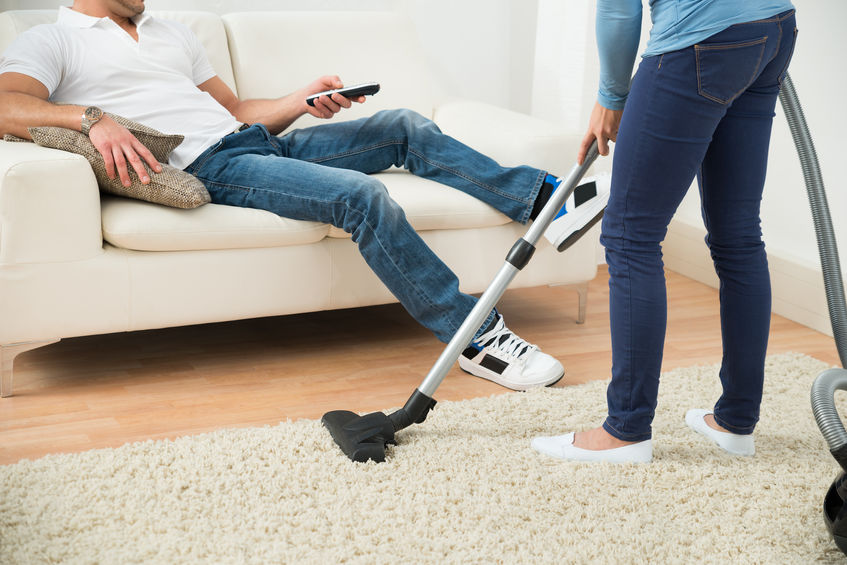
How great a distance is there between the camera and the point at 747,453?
167 centimetres

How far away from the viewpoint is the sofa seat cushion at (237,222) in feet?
6.25

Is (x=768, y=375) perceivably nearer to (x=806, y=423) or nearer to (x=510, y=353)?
(x=806, y=423)

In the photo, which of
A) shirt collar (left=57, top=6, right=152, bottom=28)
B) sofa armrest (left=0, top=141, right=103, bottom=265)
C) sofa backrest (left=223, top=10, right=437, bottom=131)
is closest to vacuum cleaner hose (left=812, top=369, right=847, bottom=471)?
sofa armrest (left=0, top=141, right=103, bottom=265)

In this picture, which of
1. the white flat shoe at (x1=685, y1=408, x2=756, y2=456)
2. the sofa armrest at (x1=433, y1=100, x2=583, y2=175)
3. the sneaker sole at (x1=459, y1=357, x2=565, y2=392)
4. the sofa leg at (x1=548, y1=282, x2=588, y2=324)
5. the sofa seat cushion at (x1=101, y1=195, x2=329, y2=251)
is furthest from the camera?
the sofa leg at (x1=548, y1=282, x2=588, y2=324)

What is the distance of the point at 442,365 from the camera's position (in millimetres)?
1644

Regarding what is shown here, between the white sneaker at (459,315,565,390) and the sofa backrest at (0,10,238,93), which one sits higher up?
the sofa backrest at (0,10,238,93)

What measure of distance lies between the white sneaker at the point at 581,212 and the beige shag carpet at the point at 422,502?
433mm

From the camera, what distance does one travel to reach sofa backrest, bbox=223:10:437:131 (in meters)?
2.59

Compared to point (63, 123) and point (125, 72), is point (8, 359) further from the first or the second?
point (125, 72)

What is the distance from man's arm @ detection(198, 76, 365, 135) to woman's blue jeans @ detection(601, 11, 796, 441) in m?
0.99

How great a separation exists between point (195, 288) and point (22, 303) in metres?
0.36

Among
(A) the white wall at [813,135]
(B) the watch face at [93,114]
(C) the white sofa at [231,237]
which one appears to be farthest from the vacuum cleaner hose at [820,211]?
Answer: (B) the watch face at [93,114]

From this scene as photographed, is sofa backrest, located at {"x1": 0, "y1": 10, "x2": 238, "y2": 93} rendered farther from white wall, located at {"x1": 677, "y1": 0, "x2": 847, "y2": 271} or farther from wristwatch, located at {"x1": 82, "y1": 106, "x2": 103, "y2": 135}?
white wall, located at {"x1": 677, "y1": 0, "x2": 847, "y2": 271}

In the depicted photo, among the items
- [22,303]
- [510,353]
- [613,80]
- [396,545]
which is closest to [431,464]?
[396,545]
